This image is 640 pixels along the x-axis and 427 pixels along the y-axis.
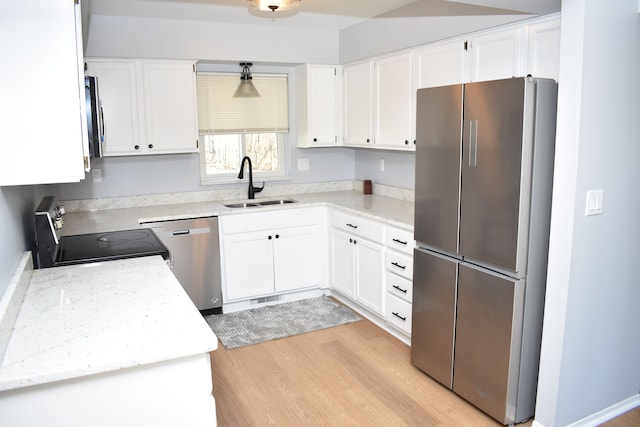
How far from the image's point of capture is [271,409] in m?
2.80

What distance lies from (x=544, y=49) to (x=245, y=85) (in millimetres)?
2562

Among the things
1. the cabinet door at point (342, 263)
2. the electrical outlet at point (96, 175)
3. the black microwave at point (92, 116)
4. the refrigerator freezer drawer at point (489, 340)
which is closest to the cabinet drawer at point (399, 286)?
the cabinet door at point (342, 263)

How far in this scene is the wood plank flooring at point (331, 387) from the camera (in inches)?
106

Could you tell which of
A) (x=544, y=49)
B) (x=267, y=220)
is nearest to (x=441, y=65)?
(x=544, y=49)

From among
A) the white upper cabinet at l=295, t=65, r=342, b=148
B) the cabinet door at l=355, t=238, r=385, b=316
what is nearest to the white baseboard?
the cabinet door at l=355, t=238, r=385, b=316

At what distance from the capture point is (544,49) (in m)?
2.75

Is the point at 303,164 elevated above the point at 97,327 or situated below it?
above

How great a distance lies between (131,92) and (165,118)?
12.2 inches

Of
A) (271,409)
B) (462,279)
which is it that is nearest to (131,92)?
(271,409)

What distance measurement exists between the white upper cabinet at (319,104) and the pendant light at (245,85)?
0.45 meters

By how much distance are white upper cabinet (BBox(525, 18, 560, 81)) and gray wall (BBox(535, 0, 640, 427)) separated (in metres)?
0.39

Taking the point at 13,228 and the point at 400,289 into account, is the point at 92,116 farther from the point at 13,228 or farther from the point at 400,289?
the point at 400,289

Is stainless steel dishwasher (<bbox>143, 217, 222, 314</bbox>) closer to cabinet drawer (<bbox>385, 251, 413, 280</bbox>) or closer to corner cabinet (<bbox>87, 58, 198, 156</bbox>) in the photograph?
corner cabinet (<bbox>87, 58, 198, 156</bbox>)

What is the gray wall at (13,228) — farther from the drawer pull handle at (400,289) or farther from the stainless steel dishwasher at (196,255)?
the drawer pull handle at (400,289)
